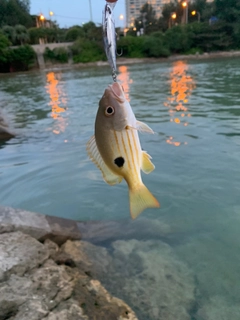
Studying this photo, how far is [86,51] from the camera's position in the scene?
5809 centimetres

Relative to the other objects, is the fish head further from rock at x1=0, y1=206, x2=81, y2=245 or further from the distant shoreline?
the distant shoreline

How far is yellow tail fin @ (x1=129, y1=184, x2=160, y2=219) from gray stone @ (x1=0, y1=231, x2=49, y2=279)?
177cm

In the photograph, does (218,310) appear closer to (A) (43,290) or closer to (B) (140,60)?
(A) (43,290)

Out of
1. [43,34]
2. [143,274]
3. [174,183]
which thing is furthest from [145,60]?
[143,274]

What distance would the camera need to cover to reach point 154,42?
56562 millimetres

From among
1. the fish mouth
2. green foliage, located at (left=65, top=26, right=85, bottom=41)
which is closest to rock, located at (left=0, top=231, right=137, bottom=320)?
the fish mouth

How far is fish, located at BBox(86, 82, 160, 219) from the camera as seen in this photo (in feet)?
6.79

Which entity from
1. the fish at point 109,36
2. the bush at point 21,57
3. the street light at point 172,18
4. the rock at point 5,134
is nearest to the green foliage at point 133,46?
the bush at point 21,57

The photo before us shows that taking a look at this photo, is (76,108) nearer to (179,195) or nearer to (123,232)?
(179,195)

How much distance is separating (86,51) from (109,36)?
58597mm

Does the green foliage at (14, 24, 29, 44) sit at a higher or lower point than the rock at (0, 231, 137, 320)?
higher

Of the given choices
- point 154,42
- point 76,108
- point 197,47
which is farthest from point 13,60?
point 76,108

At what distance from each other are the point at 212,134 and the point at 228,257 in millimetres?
5304

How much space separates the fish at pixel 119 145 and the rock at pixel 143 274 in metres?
1.83
